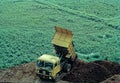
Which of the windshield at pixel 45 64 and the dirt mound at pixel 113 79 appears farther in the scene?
the windshield at pixel 45 64

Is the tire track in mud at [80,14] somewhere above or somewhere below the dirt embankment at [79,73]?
above

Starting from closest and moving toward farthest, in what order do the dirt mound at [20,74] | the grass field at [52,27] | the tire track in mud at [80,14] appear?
the dirt mound at [20,74]
the grass field at [52,27]
the tire track in mud at [80,14]

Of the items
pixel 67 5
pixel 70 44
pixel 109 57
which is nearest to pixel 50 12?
pixel 67 5

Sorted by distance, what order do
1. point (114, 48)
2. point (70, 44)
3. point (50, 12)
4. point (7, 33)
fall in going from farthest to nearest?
point (50, 12) → point (7, 33) → point (114, 48) → point (70, 44)

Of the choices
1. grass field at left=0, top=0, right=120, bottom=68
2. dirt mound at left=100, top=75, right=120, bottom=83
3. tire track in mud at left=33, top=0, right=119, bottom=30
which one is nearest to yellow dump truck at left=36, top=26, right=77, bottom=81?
dirt mound at left=100, top=75, right=120, bottom=83

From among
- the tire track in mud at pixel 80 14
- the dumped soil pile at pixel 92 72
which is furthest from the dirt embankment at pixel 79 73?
the tire track in mud at pixel 80 14

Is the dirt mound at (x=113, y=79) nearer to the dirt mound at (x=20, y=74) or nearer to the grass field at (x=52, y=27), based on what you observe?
the dirt mound at (x=20, y=74)

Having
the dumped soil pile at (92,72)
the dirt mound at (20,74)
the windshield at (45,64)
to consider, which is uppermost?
the windshield at (45,64)

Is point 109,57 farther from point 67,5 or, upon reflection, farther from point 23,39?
point 67,5
